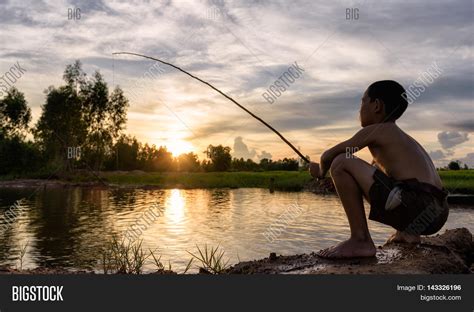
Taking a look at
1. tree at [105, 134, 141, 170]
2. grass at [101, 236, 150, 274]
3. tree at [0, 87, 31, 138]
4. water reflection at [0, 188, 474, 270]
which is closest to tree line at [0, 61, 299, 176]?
tree at [0, 87, 31, 138]

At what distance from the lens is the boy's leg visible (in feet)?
13.8

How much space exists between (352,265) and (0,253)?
7.77 meters

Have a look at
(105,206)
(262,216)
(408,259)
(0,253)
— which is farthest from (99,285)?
(105,206)

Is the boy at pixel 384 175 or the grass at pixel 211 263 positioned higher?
the boy at pixel 384 175

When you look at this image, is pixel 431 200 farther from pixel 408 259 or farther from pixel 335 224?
pixel 335 224

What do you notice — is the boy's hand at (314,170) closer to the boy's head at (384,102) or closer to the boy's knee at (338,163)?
the boy's knee at (338,163)

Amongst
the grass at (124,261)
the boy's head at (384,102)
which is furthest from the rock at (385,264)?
the grass at (124,261)

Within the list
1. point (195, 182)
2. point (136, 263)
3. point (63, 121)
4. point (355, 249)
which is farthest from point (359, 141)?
point (63, 121)

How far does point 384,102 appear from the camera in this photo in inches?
171

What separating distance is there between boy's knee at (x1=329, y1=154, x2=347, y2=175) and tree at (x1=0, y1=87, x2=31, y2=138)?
45.6 meters

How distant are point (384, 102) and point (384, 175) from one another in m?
0.70

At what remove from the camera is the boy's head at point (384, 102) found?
435 cm

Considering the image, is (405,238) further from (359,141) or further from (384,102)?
(384,102)

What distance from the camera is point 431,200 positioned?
4219 mm
